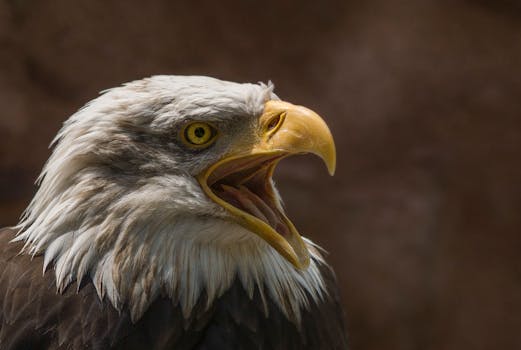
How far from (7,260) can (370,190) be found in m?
3.55

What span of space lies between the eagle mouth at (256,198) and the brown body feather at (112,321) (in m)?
0.24

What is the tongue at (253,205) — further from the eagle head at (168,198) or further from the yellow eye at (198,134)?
the yellow eye at (198,134)

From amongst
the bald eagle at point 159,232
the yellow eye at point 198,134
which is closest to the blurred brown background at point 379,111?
the bald eagle at point 159,232

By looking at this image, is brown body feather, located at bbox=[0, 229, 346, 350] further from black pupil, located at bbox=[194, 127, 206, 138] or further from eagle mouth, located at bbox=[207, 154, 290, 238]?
black pupil, located at bbox=[194, 127, 206, 138]

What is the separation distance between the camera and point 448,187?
607 centimetres

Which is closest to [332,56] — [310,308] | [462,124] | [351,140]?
[351,140]

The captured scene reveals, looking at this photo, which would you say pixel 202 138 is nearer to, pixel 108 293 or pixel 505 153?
pixel 108 293

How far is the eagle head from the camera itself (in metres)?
2.72

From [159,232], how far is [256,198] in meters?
0.34

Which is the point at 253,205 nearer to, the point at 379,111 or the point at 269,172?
the point at 269,172

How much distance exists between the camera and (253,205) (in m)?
2.85

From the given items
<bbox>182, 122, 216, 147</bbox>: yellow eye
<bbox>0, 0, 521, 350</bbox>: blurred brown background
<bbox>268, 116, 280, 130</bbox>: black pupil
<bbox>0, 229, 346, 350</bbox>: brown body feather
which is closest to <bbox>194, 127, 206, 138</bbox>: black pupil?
<bbox>182, 122, 216, 147</bbox>: yellow eye

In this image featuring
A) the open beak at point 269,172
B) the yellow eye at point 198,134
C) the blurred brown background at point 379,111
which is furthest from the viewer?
the blurred brown background at point 379,111

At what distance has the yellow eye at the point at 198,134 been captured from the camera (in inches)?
108
